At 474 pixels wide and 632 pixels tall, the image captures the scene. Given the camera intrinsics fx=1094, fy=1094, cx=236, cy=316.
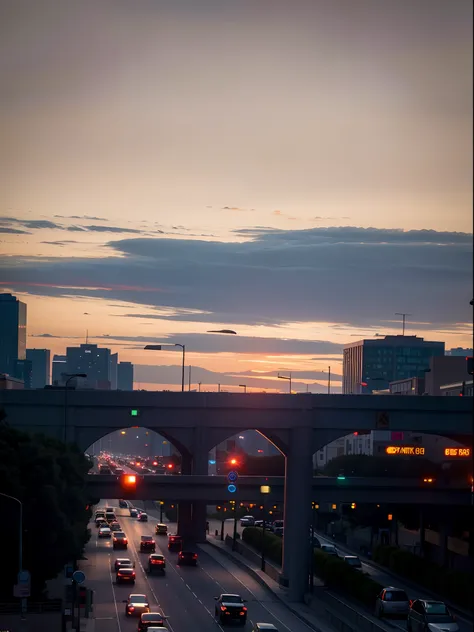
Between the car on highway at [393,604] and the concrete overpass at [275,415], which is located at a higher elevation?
the concrete overpass at [275,415]

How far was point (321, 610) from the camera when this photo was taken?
85938 mm

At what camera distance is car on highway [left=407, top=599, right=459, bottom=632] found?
237 feet

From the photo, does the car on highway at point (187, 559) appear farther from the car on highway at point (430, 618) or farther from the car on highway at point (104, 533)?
the car on highway at point (430, 618)

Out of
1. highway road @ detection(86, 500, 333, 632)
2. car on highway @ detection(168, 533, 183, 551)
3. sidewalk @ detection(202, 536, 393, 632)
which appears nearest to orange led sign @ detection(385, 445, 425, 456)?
sidewalk @ detection(202, 536, 393, 632)

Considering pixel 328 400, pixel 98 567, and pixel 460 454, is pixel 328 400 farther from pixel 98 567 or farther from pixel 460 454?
pixel 98 567

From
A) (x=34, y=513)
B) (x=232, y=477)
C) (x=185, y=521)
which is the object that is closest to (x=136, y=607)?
(x=34, y=513)

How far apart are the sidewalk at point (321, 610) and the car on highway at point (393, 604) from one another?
1517 mm

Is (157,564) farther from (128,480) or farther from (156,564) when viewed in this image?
(128,480)

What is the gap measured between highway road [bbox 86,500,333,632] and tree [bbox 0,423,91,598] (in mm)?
5493

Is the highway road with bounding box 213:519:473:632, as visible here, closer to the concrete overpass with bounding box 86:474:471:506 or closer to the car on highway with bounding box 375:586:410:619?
the car on highway with bounding box 375:586:410:619

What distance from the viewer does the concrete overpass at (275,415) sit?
341ft

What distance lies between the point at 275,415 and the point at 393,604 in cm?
2843

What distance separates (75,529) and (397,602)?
83.4 feet

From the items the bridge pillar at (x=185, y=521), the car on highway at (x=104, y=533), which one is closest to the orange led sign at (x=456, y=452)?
the bridge pillar at (x=185, y=521)
